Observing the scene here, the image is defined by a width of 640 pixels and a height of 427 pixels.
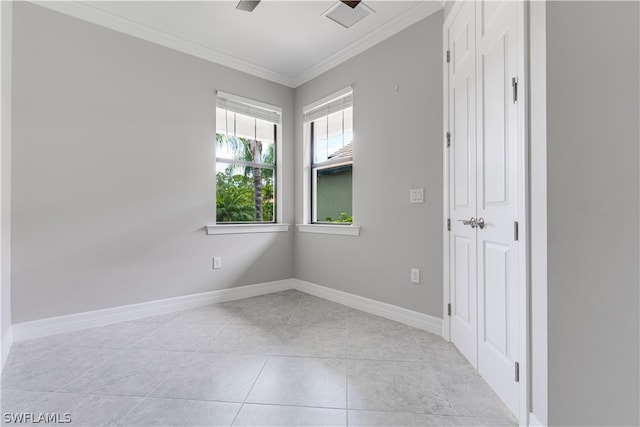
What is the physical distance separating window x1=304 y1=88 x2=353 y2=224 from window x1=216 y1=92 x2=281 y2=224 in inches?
18.4

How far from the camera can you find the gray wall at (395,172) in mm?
2322

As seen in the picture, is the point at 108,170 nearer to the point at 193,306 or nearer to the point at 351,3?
the point at 193,306

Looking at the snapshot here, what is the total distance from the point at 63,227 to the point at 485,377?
310cm

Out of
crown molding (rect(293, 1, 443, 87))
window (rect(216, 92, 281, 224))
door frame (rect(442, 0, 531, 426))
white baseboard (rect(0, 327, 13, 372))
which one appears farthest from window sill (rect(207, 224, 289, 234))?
door frame (rect(442, 0, 531, 426))

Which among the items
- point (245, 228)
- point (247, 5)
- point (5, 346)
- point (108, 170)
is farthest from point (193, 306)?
point (247, 5)

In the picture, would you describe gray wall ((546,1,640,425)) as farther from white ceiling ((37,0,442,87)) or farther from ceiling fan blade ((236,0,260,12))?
ceiling fan blade ((236,0,260,12))

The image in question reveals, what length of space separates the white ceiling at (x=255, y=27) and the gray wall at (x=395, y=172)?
5.4 inches

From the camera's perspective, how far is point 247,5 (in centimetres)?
225

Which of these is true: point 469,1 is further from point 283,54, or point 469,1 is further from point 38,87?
point 38,87

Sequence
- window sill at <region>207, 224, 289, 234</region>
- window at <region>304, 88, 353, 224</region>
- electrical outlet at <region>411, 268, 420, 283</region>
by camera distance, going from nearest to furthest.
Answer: electrical outlet at <region>411, 268, 420, 283</region> < window sill at <region>207, 224, 289, 234</region> < window at <region>304, 88, 353, 224</region>

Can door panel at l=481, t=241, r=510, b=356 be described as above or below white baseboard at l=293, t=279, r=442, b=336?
above

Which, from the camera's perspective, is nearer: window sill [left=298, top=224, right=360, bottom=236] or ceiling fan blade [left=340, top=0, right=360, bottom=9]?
ceiling fan blade [left=340, top=0, right=360, bottom=9]

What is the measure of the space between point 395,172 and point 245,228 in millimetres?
1753

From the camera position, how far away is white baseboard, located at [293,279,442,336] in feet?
7.59
